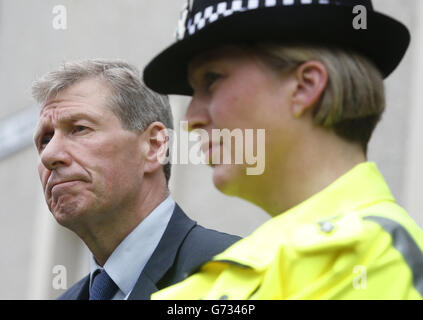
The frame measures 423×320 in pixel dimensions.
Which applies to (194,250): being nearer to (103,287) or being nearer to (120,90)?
(103,287)

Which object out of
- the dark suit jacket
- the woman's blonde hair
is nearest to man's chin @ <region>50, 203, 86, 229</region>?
the dark suit jacket

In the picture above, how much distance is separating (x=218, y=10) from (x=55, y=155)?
1.52m

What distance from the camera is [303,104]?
2248mm

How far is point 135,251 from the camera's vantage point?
3.67 meters

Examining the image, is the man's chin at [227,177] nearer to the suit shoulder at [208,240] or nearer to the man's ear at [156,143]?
the suit shoulder at [208,240]

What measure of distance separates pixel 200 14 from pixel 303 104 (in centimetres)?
38

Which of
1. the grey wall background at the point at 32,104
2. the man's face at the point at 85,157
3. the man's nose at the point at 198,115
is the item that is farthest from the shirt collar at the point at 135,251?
the grey wall background at the point at 32,104

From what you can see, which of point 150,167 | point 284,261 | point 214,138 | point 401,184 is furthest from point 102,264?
point 401,184

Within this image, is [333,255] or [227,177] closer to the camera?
[333,255]

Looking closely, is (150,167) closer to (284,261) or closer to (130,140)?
(130,140)

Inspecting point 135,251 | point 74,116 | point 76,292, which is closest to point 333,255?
point 135,251

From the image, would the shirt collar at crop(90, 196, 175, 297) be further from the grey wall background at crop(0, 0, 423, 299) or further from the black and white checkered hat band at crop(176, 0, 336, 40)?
the grey wall background at crop(0, 0, 423, 299)

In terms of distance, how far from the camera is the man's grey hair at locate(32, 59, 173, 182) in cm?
390

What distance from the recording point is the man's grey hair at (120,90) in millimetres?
3904
